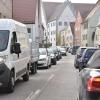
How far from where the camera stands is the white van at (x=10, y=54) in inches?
534

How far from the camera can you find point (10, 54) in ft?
46.4

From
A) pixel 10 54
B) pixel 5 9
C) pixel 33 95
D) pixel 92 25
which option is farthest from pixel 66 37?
pixel 33 95

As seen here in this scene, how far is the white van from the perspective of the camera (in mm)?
13570

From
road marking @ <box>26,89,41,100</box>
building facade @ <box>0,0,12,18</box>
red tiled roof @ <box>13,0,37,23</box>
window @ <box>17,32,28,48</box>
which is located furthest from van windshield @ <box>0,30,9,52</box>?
red tiled roof @ <box>13,0,37,23</box>

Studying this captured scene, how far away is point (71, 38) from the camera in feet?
435

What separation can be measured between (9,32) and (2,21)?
630 millimetres

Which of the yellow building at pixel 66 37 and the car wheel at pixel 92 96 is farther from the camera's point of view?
the yellow building at pixel 66 37

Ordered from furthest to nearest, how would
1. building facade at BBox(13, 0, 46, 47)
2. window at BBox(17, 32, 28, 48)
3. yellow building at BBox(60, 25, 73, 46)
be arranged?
yellow building at BBox(60, 25, 73, 46)
building facade at BBox(13, 0, 46, 47)
window at BBox(17, 32, 28, 48)

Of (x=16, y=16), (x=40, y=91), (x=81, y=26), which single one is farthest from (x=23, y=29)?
(x=81, y=26)

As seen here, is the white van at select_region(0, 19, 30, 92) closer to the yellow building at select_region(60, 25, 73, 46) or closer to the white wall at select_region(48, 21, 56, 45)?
the yellow building at select_region(60, 25, 73, 46)

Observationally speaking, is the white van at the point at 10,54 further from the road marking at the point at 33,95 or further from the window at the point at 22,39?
the road marking at the point at 33,95

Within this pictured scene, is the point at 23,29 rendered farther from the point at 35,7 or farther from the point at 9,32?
the point at 35,7

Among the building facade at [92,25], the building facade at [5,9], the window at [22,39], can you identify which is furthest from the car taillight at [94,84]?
the building facade at [92,25]

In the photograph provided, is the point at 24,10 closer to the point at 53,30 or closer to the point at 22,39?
the point at 22,39
